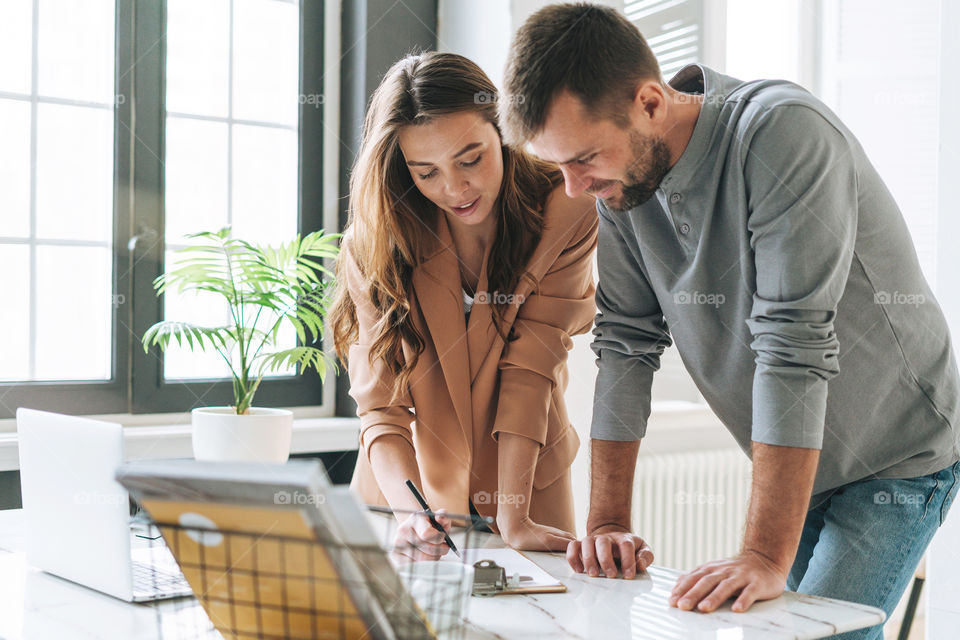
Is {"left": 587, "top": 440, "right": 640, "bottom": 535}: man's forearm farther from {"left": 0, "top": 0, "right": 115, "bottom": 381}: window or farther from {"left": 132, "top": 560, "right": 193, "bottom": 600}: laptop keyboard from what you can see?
{"left": 0, "top": 0, "right": 115, "bottom": 381}: window

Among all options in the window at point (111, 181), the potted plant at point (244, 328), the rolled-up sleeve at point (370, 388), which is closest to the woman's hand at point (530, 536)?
the rolled-up sleeve at point (370, 388)

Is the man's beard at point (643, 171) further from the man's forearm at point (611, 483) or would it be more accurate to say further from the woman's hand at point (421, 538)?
the woman's hand at point (421, 538)

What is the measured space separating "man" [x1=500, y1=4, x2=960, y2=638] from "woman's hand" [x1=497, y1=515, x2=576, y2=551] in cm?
7

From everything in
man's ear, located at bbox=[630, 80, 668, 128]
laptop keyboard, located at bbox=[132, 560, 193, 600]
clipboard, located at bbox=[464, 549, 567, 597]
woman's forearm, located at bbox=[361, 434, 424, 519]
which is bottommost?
laptop keyboard, located at bbox=[132, 560, 193, 600]

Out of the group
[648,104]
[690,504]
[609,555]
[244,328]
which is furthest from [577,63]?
[690,504]

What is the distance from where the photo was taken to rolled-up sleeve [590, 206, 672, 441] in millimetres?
1409

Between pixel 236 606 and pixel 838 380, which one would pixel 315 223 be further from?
pixel 236 606

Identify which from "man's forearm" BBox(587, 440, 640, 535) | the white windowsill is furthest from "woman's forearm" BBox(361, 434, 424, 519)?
the white windowsill

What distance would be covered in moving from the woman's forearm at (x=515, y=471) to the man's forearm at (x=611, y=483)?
14 cm

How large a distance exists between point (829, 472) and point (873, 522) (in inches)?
3.5

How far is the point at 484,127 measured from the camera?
1.53 m

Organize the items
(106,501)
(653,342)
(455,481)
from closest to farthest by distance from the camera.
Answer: (106,501)
(653,342)
(455,481)

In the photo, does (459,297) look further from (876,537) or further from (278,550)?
(278,550)

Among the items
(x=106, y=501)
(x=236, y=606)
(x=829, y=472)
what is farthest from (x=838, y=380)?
(x=106, y=501)
